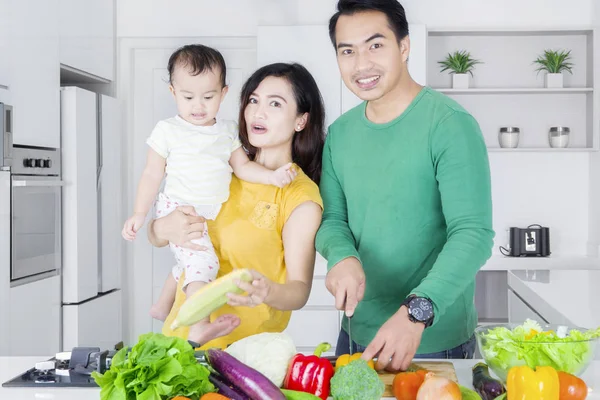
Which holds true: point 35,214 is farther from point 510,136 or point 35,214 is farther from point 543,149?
point 543,149

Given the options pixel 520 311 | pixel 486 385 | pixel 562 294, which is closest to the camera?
pixel 486 385

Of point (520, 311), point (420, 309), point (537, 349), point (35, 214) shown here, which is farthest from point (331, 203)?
point (35, 214)

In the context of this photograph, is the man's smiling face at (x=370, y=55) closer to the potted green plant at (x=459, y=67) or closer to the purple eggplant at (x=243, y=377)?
the purple eggplant at (x=243, y=377)

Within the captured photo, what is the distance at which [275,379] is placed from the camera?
141 cm

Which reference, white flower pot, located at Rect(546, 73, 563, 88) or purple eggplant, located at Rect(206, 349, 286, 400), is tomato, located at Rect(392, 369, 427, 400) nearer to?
purple eggplant, located at Rect(206, 349, 286, 400)

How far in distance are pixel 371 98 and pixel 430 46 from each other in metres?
3.19

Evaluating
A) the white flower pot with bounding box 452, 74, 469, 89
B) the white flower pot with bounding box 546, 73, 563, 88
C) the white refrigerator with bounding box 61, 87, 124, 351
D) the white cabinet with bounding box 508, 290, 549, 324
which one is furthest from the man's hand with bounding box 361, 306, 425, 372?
the white flower pot with bounding box 546, 73, 563, 88

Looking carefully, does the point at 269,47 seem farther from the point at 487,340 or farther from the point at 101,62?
the point at 487,340

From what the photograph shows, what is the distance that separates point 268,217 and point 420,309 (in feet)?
1.33

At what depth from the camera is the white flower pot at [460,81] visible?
4625 mm

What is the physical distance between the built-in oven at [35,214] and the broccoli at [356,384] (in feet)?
8.39

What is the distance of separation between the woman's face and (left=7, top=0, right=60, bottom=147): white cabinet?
7.05 ft

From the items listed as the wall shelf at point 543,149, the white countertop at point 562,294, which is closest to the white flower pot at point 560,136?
the wall shelf at point 543,149

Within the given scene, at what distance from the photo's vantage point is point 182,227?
1.65 meters
